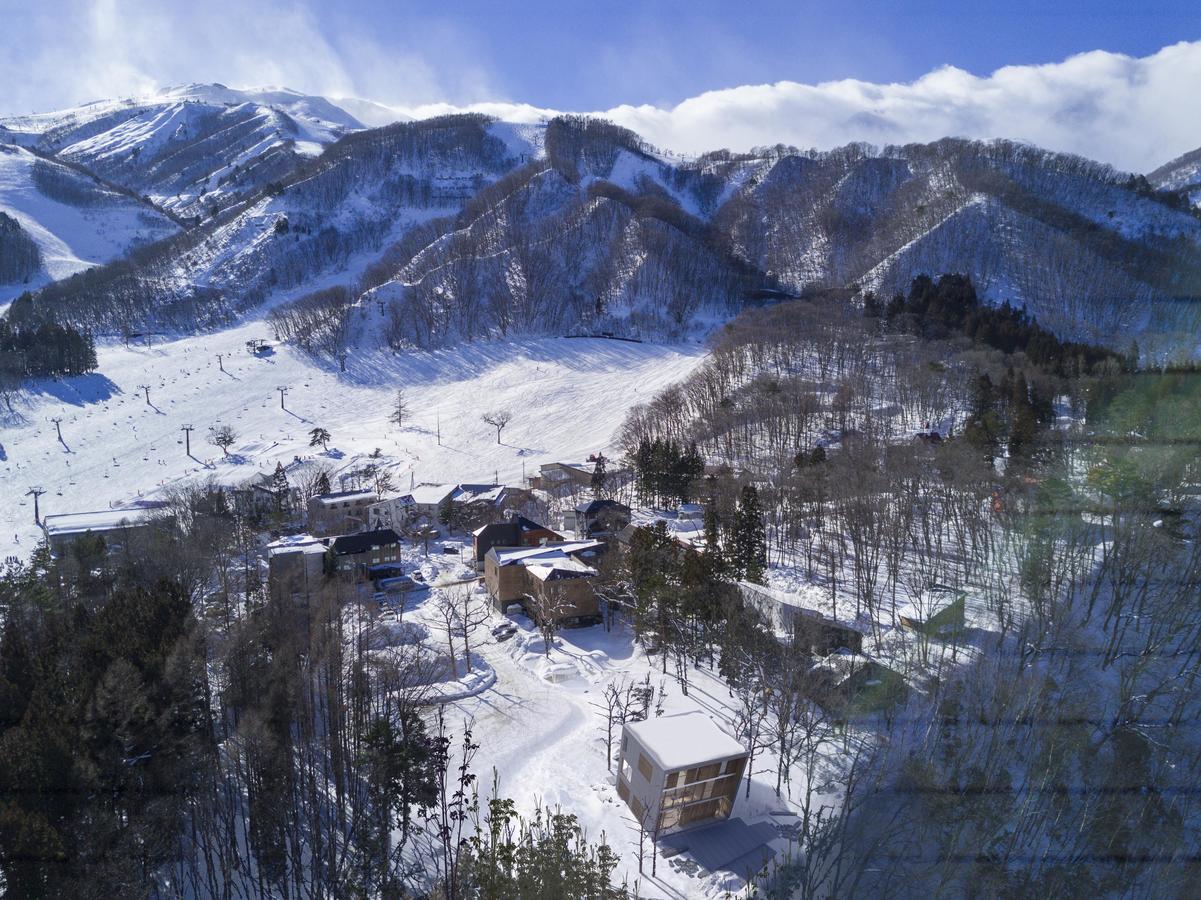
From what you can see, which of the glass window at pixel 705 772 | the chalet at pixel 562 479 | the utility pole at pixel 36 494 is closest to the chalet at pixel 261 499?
the utility pole at pixel 36 494

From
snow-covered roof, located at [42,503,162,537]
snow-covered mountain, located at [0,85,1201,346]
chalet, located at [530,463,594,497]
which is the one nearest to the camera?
snow-covered roof, located at [42,503,162,537]

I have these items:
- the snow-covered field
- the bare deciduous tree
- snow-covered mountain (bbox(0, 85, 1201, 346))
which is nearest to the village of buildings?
the snow-covered field

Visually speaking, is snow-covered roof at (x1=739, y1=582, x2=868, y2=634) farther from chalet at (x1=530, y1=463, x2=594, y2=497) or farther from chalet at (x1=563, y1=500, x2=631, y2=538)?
chalet at (x1=530, y1=463, x2=594, y2=497)

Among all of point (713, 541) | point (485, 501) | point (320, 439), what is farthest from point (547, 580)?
point (320, 439)

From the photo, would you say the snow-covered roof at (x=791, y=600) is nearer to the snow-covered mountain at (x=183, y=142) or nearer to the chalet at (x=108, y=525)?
the chalet at (x=108, y=525)

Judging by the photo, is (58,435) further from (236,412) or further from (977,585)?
(977,585)

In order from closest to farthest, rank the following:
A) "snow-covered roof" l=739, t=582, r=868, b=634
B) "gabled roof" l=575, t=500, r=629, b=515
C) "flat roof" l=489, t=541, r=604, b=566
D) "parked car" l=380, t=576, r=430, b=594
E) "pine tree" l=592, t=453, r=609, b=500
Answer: "snow-covered roof" l=739, t=582, r=868, b=634 < "flat roof" l=489, t=541, r=604, b=566 < "parked car" l=380, t=576, r=430, b=594 < "gabled roof" l=575, t=500, r=629, b=515 < "pine tree" l=592, t=453, r=609, b=500
